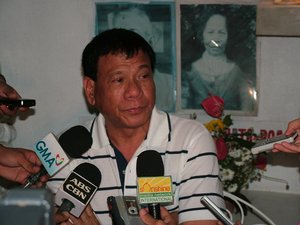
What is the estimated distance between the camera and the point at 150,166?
1.44 metres

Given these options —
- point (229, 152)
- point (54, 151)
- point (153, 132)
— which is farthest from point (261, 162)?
point (54, 151)

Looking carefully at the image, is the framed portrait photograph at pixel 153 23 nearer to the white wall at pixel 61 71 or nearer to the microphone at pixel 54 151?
the white wall at pixel 61 71

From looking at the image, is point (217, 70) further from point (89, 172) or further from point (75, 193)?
point (75, 193)

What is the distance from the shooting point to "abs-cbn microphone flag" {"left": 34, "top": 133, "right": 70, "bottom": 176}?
4.71 ft

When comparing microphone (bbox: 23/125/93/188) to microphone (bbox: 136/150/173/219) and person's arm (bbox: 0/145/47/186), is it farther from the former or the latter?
microphone (bbox: 136/150/173/219)

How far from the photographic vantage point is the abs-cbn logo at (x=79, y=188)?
1.34 m

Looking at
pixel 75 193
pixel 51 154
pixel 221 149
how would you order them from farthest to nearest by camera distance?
1. pixel 221 149
2. pixel 51 154
3. pixel 75 193

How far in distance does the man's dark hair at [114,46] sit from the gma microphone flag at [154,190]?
0.60 metres

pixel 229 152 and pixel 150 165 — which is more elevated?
pixel 150 165

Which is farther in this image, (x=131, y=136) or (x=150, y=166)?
(x=131, y=136)

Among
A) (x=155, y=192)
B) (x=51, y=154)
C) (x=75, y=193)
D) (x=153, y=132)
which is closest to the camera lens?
(x=155, y=192)

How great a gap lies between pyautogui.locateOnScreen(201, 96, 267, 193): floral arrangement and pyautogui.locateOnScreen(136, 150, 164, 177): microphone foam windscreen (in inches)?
25.1

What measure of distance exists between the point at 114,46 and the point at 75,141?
368mm

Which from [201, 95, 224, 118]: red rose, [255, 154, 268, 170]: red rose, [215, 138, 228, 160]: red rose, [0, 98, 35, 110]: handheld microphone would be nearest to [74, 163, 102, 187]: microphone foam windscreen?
[0, 98, 35, 110]: handheld microphone
